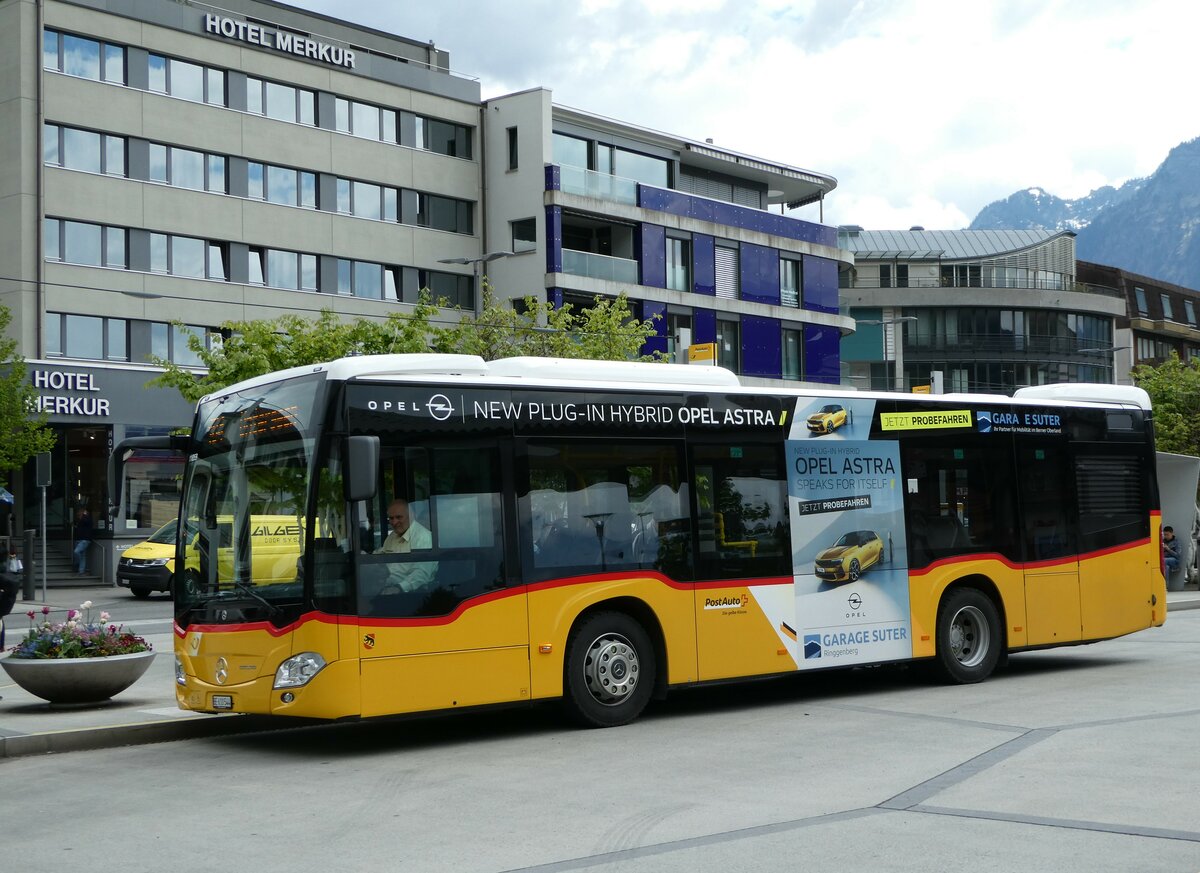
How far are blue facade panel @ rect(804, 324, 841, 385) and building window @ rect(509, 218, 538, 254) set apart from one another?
43.6 ft

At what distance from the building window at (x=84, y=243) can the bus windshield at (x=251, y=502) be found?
3018cm

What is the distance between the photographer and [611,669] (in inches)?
473

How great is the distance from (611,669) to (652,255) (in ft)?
128

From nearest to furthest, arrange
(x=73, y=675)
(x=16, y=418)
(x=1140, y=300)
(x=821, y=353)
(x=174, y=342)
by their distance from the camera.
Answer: (x=73, y=675), (x=16, y=418), (x=174, y=342), (x=821, y=353), (x=1140, y=300)

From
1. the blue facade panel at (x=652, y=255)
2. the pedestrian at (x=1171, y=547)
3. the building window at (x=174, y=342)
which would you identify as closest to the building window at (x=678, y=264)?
the blue facade panel at (x=652, y=255)

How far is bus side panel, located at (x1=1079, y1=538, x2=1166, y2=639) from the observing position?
15.7 meters

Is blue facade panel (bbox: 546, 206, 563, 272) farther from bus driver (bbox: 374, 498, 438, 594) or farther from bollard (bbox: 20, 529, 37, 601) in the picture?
bus driver (bbox: 374, 498, 438, 594)

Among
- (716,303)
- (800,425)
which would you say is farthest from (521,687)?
(716,303)

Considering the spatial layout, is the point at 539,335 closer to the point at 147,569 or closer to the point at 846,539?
the point at 147,569

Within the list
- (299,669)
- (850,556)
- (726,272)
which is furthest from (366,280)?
(299,669)

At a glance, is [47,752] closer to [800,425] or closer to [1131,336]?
[800,425]

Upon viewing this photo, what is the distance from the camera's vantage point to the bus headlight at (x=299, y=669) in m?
10.5

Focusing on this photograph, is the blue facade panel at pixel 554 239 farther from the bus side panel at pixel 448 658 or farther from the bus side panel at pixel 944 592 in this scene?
the bus side panel at pixel 448 658

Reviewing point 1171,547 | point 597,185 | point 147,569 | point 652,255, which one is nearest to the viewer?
point 1171,547
